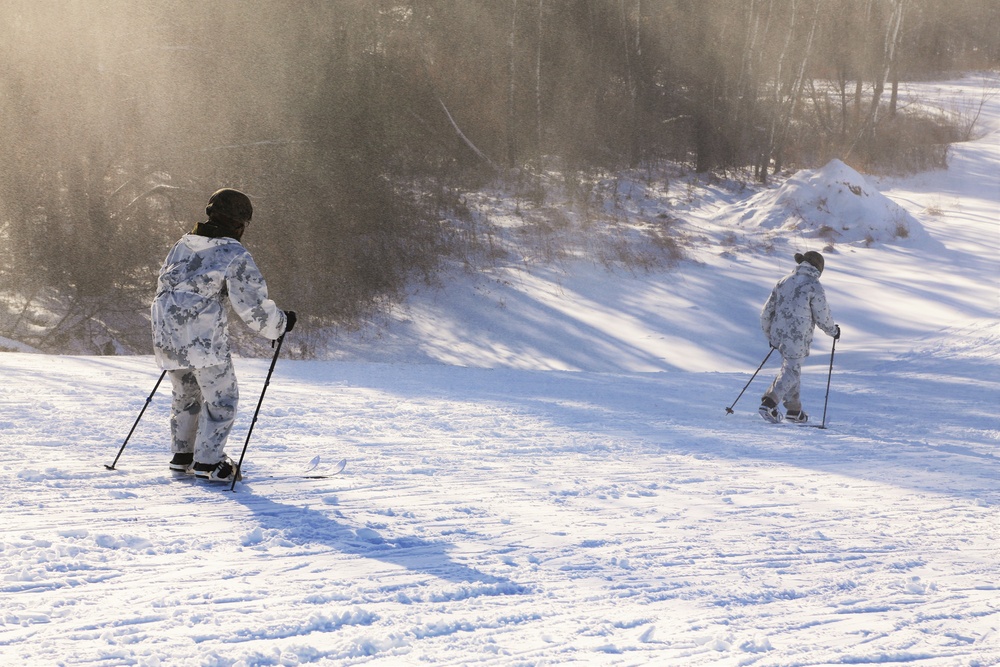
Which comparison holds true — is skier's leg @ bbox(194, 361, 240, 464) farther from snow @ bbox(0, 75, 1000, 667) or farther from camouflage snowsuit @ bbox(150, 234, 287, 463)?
snow @ bbox(0, 75, 1000, 667)

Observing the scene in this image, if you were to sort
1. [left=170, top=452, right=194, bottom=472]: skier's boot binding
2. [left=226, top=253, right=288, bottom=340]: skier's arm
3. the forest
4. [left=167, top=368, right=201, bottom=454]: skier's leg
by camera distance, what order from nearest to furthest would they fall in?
[left=226, top=253, right=288, bottom=340]: skier's arm < [left=167, top=368, right=201, bottom=454]: skier's leg < [left=170, top=452, right=194, bottom=472]: skier's boot binding < the forest

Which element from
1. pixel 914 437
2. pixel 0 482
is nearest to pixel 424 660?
pixel 0 482

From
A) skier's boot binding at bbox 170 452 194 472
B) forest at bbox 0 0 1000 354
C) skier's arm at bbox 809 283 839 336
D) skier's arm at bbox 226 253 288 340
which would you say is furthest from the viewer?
forest at bbox 0 0 1000 354

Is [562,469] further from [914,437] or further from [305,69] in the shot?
[305,69]

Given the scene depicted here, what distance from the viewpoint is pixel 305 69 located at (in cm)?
1780

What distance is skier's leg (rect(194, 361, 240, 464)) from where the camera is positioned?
462 cm

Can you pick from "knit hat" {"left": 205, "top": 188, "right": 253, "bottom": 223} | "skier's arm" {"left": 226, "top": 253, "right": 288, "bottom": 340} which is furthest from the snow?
"knit hat" {"left": 205, "top": 188, "right": 253, "bottom": 223}

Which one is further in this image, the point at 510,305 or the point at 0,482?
the point at 510,305

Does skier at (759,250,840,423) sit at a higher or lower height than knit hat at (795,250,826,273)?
lower

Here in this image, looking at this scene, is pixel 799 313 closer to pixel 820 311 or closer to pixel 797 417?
pixel 820 311

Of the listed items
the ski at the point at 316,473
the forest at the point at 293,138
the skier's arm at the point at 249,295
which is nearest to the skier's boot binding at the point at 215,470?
the ski at the point at 316,473

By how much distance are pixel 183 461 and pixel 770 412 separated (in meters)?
5.41

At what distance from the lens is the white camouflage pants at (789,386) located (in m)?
8.17

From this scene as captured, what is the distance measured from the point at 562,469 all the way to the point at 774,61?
2484 cm
